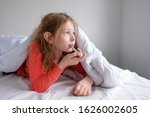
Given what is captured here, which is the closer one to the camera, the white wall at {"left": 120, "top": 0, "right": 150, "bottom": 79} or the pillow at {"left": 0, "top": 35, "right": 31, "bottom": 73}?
the pillow at {"left": 0, "top": 35, "right": 31, "bottom": 73}

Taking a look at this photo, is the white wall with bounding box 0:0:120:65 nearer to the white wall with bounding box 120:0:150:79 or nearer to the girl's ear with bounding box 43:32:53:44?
the white wall with bounding box 120:0:150:79

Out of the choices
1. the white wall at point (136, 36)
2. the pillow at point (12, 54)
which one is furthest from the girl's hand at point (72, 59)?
the white wall at point (136, 36)

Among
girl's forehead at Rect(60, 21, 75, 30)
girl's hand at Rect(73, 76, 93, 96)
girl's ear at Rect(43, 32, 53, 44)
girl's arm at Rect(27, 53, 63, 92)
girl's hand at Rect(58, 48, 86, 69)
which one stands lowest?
girl's hand at Rect(73, 76, 93, 96)

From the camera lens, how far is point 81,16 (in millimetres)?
2016

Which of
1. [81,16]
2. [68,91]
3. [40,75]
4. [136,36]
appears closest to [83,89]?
[68,91]

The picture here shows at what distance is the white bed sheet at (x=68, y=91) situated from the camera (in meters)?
0.92

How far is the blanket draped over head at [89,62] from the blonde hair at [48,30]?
6 cm

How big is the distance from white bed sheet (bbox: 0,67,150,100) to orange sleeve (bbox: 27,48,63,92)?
3 cm

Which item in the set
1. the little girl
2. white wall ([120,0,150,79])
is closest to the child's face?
the little girl

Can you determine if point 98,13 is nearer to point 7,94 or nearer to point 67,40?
point 67,40

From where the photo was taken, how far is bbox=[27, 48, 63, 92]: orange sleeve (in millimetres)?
966

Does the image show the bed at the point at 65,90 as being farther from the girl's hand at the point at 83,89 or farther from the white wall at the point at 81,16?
the white wall at the point at 81,16

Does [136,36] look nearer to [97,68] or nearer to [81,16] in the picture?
[81,16]

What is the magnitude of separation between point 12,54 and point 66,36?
0.32 m
